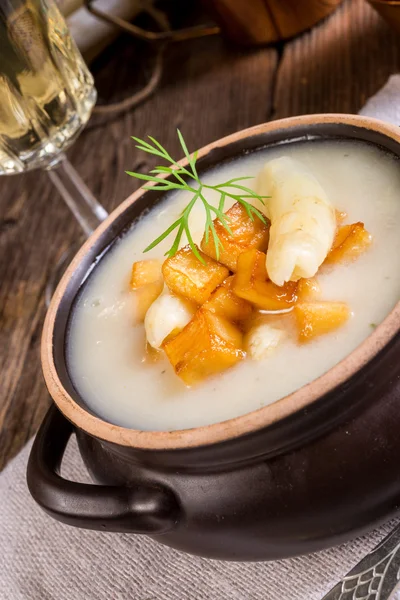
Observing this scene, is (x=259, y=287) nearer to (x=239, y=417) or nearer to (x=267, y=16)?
(x=239, y=417)

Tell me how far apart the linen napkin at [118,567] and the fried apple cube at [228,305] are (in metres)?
0.25

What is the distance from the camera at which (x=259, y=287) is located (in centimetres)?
74

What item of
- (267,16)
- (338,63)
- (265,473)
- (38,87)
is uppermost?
(38,87)

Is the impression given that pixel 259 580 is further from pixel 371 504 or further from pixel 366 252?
pixel 366 252

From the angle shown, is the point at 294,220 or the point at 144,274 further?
the point at 144,274

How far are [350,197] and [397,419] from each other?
27 centimetres

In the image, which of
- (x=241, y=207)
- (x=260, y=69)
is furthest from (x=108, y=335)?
(x=260, y=69)

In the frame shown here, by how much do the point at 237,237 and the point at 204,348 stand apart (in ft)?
0.45

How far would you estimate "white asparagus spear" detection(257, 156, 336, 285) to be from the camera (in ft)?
2.35

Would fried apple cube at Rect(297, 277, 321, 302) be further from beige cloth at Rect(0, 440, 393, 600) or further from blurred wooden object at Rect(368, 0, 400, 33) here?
blurred wooden object at Rect(368, 0, 400, 33)

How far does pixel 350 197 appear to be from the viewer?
839 millimetres

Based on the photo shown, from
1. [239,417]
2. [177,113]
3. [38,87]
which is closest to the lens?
[239,417]

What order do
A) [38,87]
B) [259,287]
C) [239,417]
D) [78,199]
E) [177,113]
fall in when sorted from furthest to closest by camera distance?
[177,113], [78,199], [38,87], [259,287], [239,417]

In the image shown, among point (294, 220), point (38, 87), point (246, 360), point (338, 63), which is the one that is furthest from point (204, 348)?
point (338, 63)
